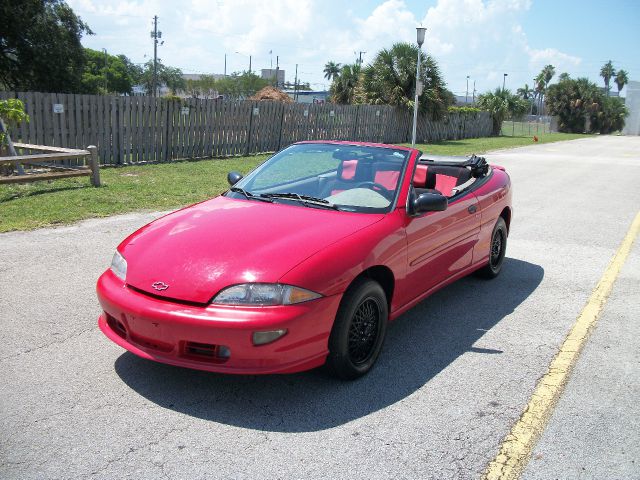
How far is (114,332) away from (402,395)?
179cm

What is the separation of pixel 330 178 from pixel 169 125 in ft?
41.1

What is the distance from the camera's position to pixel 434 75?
30438 millimetres

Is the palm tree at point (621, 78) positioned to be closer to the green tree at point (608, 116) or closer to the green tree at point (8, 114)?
the green tree at point (608, 116)

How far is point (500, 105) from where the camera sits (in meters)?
43.0

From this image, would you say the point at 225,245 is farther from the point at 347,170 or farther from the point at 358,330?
the point at 347,170

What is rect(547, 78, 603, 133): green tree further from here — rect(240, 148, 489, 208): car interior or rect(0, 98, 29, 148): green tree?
rect(240, 148, 489, 208): car interior

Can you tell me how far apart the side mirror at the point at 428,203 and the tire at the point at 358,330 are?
0.76 meters

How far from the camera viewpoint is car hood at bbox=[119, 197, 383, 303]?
3492mm

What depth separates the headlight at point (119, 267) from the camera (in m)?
3.82

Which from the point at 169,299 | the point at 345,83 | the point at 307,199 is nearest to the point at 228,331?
the point at 169,299

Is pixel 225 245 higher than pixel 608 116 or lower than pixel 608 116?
lower

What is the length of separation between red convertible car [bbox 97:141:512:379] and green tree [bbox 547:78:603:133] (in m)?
64.9

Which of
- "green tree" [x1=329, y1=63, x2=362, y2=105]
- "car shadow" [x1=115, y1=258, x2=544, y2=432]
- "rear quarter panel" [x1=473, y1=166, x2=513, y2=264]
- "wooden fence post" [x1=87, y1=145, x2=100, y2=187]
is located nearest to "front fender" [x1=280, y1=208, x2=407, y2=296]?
"car shadow" [x1=115, y1=258, x2=544, y2=432]

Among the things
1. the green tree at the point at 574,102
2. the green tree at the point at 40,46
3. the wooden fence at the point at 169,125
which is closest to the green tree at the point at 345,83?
the wooden fence at the point at 169,125
